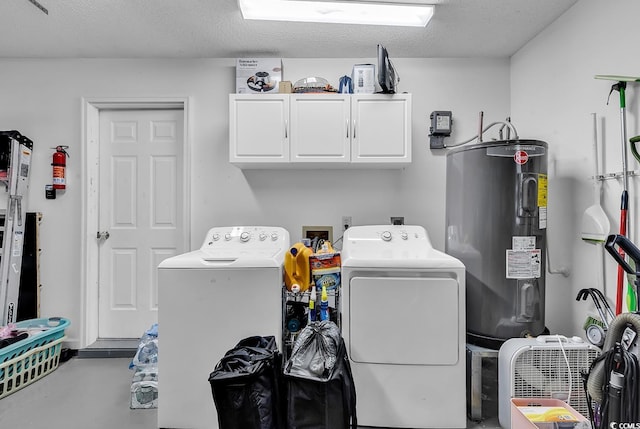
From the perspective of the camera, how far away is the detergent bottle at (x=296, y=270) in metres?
1.97

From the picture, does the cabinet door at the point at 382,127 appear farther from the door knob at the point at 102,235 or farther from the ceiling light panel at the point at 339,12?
the door knob at the point at 102,235

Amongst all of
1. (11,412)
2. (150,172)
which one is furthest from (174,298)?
(150,172)

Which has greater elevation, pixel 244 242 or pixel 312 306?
pixel 244 242

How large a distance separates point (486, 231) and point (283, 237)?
53.3 inches

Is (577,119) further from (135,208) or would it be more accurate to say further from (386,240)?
(135,208)

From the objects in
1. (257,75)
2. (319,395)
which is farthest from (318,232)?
(319,395)

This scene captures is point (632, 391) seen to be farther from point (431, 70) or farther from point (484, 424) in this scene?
point (431, 70)

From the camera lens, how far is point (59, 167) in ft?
8.86

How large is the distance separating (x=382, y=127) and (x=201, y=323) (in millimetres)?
1754

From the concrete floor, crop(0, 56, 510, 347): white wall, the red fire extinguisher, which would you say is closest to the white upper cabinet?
crop(0, 56, 510, 347): white wall

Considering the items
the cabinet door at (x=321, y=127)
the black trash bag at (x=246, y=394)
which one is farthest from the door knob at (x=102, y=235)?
the black trash bag at (x=246, y=394)

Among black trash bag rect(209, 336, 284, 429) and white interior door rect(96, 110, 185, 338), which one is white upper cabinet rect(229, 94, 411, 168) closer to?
white interior door rect(96, 110, 185, 338)

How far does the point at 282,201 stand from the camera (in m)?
2.75

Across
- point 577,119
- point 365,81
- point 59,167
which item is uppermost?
point 365,81
